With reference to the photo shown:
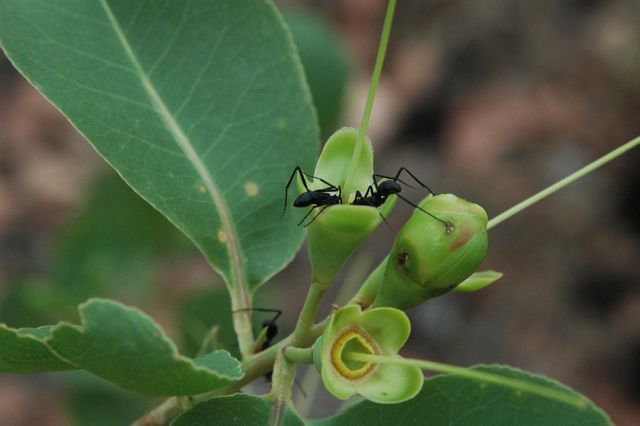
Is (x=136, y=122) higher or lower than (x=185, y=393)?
higher

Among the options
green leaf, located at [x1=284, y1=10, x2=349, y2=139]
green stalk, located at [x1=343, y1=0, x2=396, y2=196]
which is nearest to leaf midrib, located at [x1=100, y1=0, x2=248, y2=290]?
green stalk, located at [x1=343, y1=0, x2=396, y2=196]

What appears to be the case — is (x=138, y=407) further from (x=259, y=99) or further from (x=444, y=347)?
(x=444, y=347)

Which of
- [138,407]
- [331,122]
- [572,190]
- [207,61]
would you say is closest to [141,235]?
[138,407]

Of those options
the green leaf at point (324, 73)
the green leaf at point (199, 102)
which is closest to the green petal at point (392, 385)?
the green leaf at point (199, 102)

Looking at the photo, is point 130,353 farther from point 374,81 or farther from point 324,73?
point 324,73

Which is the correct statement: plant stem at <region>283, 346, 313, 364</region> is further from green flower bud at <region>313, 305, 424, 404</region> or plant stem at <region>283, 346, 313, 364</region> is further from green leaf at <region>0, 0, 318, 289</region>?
green leaf at <region>0, 0, 318, 289</region>

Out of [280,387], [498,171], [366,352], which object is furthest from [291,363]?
[498,171]

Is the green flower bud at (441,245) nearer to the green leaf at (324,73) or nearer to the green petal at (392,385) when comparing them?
the green petal at (392,385)

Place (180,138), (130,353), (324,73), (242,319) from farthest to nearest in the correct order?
(324,73) → (180,138) → (242,319) → (130,353)
